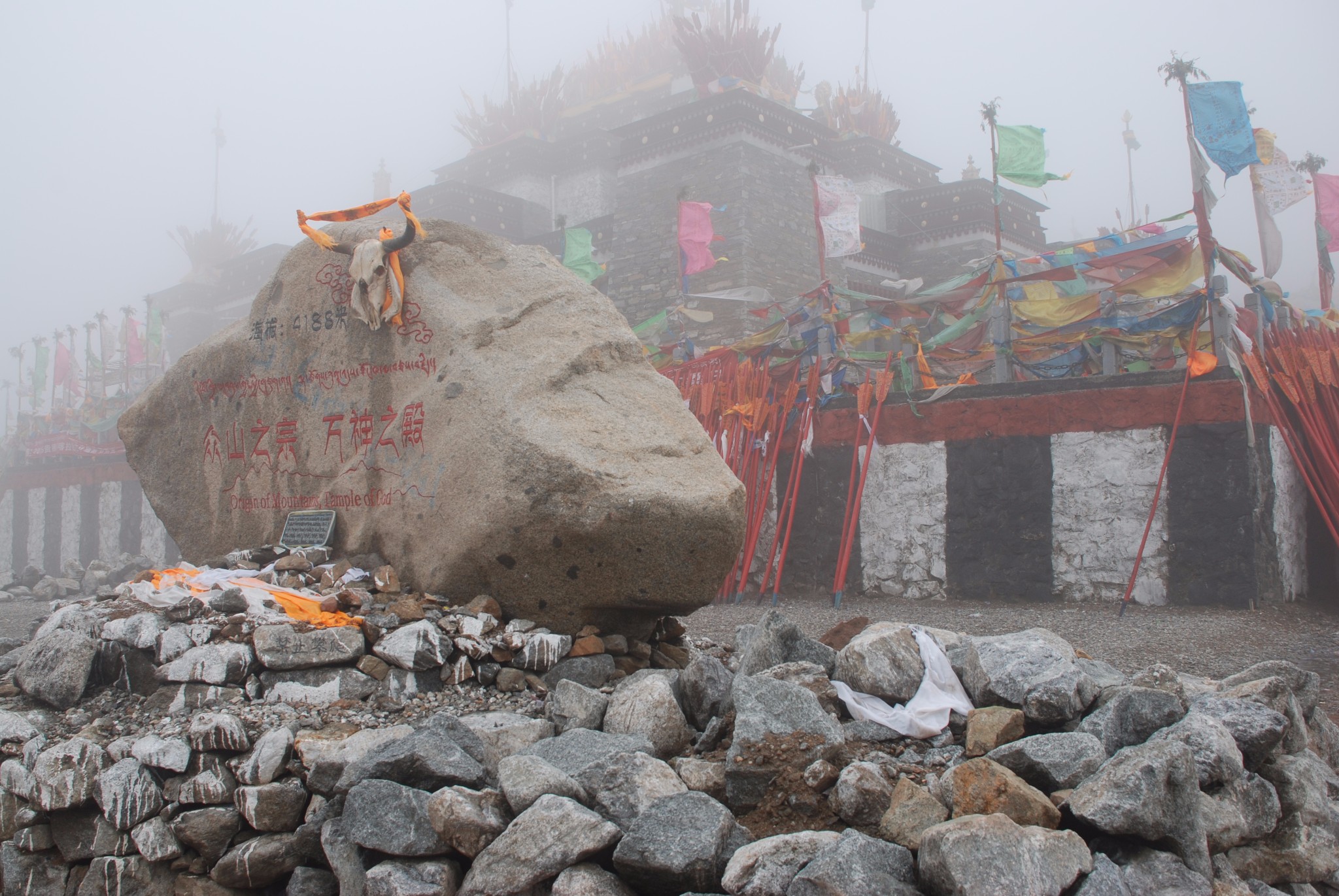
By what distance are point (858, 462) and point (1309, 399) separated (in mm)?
3274

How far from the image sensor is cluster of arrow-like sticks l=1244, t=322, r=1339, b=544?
655 cm

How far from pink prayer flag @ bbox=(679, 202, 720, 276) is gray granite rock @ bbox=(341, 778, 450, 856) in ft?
34.3

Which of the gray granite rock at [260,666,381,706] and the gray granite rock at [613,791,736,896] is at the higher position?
the gray granite rock at [260,666,381,706]

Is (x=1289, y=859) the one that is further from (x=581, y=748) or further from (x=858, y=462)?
(x=858, y=462)

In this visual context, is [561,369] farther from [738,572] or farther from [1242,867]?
[738,572]

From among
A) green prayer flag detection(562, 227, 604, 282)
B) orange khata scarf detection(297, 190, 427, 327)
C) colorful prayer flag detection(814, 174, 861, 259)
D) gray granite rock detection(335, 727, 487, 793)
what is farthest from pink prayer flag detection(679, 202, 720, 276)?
gray granite rock detection(335, 727, 487, 793)

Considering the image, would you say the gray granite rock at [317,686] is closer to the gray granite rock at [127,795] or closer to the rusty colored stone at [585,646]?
the gray granite rock at [127,795]

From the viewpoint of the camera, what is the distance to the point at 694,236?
12.4 m

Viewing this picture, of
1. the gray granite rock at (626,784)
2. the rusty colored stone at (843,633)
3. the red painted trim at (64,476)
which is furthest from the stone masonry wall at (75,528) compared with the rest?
the gray granite rock at (626,784)

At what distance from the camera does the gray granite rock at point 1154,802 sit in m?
2.19

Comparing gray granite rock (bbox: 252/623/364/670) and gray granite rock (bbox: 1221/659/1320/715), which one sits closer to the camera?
gray granite rock (bbox: 1221/659/1320/715)

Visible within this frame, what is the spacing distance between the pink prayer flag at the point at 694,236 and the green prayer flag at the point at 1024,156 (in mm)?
4036

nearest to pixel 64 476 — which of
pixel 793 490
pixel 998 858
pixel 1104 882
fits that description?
pixel 793 490

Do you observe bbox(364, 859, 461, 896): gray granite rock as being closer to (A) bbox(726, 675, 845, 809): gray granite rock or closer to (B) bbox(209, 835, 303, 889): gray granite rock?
(B) bbox(209, 835, 303, 889): gray granite rock
